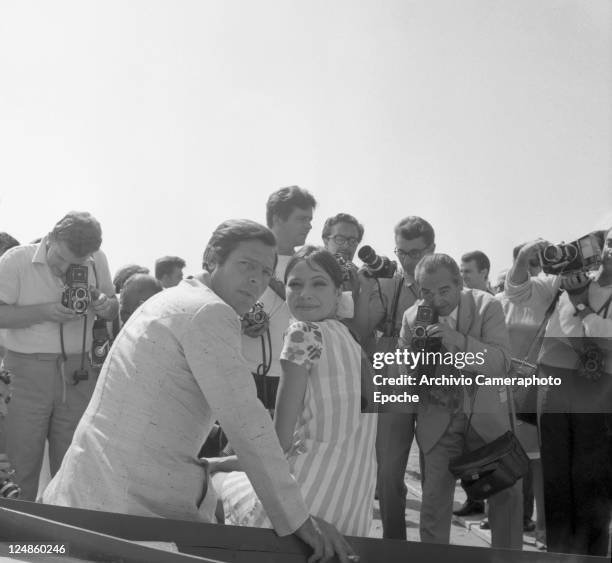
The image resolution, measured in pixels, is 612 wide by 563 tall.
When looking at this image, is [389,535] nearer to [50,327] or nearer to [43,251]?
[50,327]

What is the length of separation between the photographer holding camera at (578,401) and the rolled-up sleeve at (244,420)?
2.25 m

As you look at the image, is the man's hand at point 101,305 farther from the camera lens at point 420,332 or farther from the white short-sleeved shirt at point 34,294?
the camera lens at point 420,332

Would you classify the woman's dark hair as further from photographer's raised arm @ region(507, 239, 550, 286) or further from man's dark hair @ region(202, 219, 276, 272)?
photographer's raised arm @ region(507, 239, 550, 286)

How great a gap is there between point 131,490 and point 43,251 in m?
2.45

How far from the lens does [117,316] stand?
4.50 metres

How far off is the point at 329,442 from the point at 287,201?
1.87 metres

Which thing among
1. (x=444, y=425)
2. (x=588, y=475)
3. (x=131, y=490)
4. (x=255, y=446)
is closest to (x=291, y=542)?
(x=255, y=446)

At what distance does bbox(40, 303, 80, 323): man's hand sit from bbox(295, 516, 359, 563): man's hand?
239cm

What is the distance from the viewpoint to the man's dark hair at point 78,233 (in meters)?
4.19

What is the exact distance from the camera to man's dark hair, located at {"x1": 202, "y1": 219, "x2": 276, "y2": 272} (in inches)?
96.0

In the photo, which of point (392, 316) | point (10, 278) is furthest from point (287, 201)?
point (10, 278)

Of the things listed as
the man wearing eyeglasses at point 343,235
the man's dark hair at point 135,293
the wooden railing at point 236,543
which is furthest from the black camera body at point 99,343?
the wooden railing at point 236,543

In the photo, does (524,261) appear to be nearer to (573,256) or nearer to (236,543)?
(573,256)

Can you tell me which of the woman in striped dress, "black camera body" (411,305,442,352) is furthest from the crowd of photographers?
the woman in striped dress
